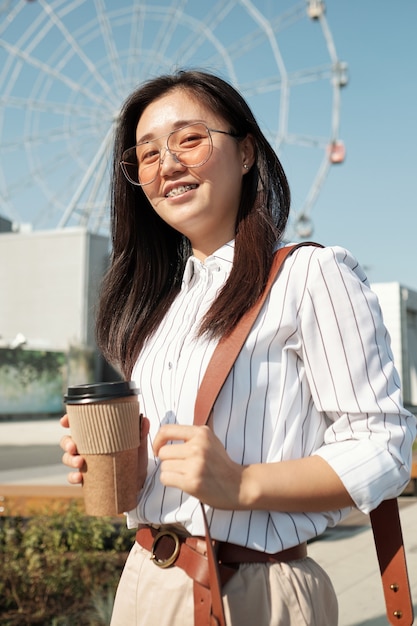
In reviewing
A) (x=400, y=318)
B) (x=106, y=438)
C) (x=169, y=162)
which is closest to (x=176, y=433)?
(x=106, y=438)

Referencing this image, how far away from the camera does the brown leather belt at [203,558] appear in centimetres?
130

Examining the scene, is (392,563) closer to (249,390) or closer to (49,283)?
(249,390)

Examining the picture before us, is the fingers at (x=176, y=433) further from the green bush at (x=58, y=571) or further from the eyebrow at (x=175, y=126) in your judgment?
the green bush at (x=58, y=571)

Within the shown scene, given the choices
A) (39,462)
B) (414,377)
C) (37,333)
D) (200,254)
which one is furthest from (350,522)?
(37,333)

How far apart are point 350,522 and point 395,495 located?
19.3ft

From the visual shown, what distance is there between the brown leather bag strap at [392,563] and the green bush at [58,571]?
2672mm

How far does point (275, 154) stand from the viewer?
5.55 ft

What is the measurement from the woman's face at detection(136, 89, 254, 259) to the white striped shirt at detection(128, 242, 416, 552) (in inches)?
10.8

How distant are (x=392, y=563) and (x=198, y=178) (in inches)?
34.3

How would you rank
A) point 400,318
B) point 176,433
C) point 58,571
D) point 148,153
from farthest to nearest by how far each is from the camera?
point 400,318
point 58,571
point 148,153
point 176,433

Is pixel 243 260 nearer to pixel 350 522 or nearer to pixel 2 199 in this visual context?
pixel 350 522

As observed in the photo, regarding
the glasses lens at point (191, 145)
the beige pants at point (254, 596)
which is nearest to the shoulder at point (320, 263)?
the glasses lens at point (191, 145)

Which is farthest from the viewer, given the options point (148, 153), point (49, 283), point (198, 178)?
point (49, 283)

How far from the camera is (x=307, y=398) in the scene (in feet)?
4.50
